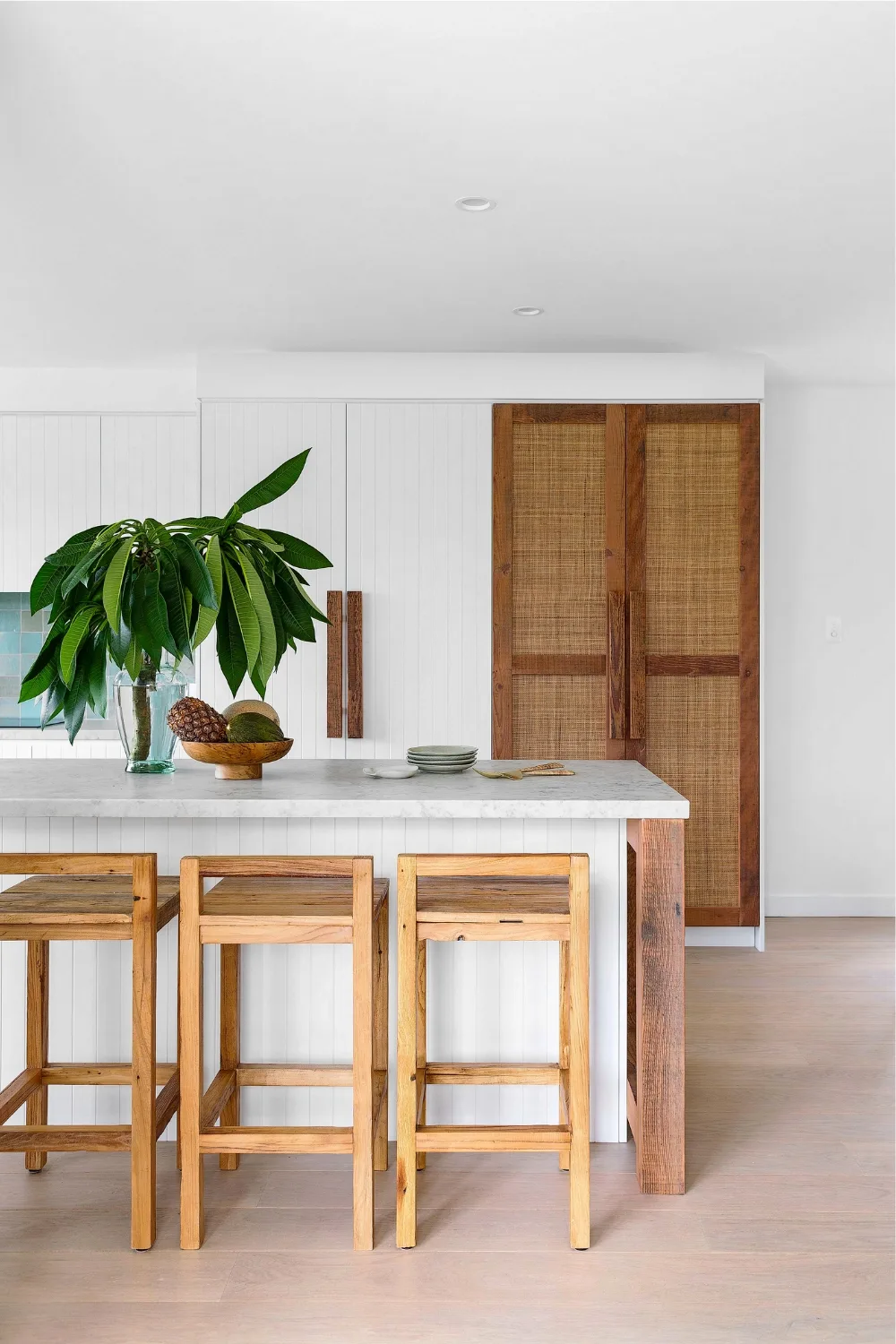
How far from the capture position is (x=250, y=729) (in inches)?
103

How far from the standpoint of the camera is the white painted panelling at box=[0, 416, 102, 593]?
4965 millimetres

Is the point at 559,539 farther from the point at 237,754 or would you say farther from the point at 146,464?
the point at 237,754

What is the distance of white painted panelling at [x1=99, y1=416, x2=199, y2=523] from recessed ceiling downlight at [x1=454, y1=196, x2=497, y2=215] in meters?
2.32

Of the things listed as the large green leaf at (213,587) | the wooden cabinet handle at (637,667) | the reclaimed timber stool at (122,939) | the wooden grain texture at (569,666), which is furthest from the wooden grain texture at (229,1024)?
the wooden cabinet handle at (637,667)

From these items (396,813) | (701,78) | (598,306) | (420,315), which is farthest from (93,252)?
(396,813)

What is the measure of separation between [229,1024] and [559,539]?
2.65m

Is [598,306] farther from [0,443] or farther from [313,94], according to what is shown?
[0,443]

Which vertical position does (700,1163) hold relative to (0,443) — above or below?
below

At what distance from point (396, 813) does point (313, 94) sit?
162cm

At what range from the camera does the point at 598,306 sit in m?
3.93

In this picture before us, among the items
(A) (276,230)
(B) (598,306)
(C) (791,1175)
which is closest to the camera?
(C) (791,1175)

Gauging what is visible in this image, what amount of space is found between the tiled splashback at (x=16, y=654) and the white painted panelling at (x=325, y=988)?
A: 270 cm

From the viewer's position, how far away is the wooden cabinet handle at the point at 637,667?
4535mm

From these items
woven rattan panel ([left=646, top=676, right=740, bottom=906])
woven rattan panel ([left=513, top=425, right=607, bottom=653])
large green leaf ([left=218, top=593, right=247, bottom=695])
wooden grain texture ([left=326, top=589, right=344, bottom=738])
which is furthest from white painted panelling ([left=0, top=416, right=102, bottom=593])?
woven rattan panel ([left=646, top=676, right=740, bottom=906])
